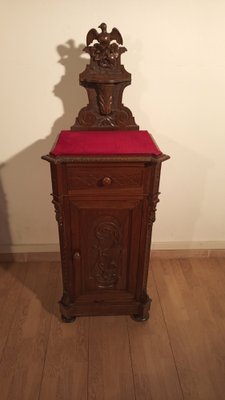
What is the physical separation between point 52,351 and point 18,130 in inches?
51.2

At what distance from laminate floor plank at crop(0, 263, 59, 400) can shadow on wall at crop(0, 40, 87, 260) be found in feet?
1.05

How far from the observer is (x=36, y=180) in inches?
75.5

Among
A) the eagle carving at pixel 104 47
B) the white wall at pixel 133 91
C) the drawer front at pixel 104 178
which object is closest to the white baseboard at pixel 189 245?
the white wall at pixel 133 91

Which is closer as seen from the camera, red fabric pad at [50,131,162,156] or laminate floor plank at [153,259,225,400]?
red fabric pad at [50,131,162,156]

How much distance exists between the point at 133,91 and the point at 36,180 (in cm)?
86

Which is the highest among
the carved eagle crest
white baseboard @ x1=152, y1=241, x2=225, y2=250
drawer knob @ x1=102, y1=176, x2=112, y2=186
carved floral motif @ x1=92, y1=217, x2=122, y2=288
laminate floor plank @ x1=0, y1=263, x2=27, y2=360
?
the carved eagle crest

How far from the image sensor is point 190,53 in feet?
5.22

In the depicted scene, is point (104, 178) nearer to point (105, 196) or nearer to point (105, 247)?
point (105, 196)

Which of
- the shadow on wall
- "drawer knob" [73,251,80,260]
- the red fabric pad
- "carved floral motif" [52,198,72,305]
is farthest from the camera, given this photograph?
the shadow on wall

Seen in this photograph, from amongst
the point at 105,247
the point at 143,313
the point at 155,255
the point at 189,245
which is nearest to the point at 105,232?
the point at 105,247

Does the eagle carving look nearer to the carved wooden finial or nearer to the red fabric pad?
the carved wooden finial

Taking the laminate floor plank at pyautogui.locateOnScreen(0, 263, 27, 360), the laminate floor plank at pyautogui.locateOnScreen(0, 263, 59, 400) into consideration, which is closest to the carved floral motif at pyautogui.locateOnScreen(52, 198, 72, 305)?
the laminate floor plank at pyautogui.locateOnScreen(0, 263, 59, 400)

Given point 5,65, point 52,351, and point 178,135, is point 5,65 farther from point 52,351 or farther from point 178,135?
point 52,351

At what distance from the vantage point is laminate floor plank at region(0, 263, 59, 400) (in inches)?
53.9
